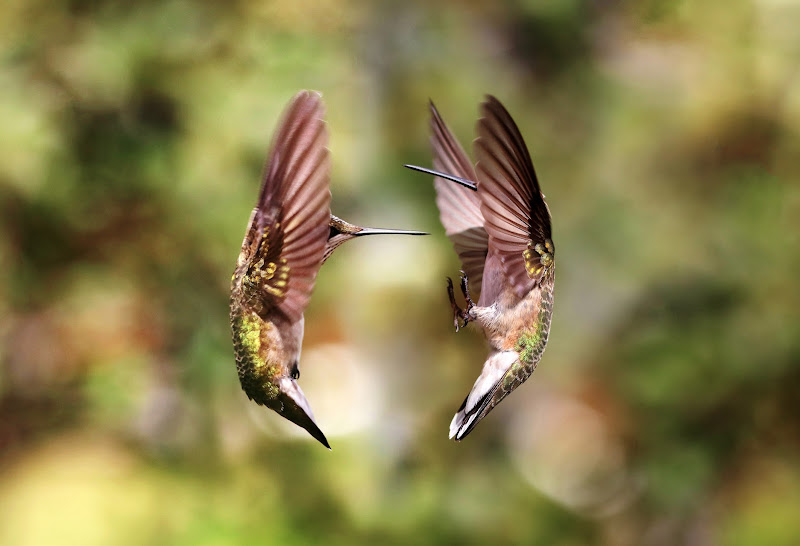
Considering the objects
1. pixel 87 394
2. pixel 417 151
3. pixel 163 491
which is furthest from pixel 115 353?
pixel 417 151

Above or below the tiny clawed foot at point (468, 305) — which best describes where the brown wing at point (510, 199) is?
above

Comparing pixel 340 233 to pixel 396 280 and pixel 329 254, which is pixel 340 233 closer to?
pixel 329 254

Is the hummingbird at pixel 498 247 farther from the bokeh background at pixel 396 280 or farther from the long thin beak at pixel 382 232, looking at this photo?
the bokeh background at pixel 396 280

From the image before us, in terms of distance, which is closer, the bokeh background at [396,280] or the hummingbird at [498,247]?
the hummingbird at [498,247]

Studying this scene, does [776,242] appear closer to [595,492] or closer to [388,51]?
[595,492]

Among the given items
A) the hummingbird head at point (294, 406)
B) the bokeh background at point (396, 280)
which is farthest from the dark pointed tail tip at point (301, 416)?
the bokeh background at point (396, 280)

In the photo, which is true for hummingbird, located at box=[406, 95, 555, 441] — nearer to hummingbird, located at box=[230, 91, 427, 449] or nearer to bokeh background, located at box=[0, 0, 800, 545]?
hummingbird, located at box=[230, 91, 427, 449]

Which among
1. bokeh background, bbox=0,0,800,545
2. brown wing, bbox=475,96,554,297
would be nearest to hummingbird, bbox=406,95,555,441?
brown wing, bbox=475,96,554,297

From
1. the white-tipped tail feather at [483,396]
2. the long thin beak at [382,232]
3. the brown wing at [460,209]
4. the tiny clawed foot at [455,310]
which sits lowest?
the white-tipped tail feather at [483,396]
